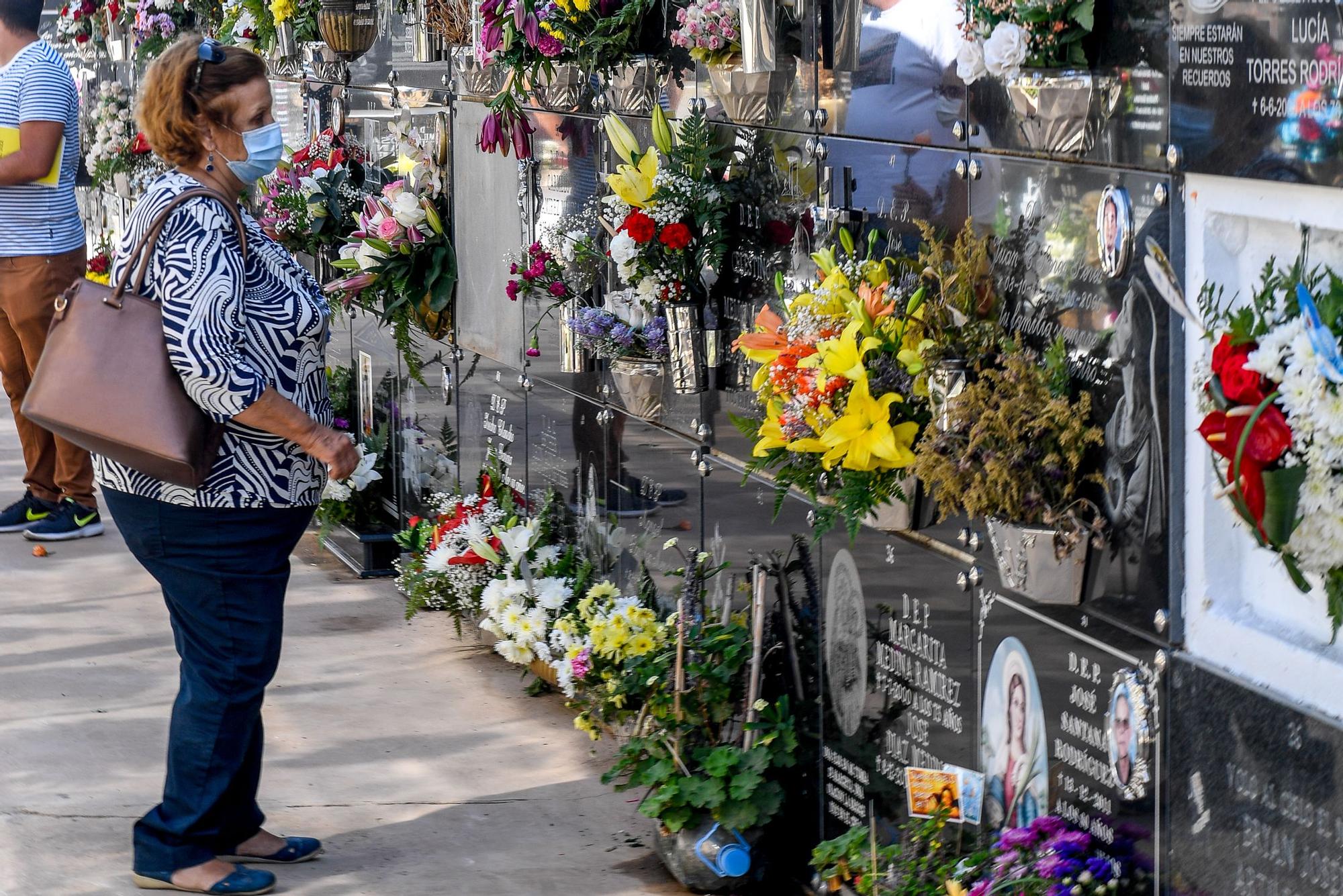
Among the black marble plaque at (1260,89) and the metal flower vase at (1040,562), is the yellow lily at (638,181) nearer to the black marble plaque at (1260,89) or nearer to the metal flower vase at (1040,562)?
the metal flower vase at (1040,562)

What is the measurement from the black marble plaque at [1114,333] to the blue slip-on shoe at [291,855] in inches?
87.3

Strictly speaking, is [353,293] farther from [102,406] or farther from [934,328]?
[934,328]

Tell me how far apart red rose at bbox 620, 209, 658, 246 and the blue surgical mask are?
88 centimetres

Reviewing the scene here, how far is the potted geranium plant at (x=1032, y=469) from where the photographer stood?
9.72 feet

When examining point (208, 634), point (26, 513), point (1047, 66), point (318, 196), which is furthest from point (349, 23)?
point (1047, 66)

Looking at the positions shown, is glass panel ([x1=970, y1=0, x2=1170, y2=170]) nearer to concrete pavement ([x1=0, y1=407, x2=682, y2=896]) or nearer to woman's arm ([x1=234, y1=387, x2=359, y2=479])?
woman's arm ([x1=234, y1=387, x2=359, y2=479])

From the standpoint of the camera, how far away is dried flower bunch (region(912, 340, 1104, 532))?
2.96 metres

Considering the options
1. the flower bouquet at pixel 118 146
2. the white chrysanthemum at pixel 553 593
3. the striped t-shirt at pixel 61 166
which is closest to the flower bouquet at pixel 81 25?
the flower bouquet at pixel 118 146

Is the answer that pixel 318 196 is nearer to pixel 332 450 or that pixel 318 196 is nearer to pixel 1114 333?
pixel 332 450

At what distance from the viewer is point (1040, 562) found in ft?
9.91

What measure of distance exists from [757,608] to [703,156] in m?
1.16

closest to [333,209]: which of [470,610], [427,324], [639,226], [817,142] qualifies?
[427,324]

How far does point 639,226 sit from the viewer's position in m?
4.20

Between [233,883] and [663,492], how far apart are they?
1.64 m
